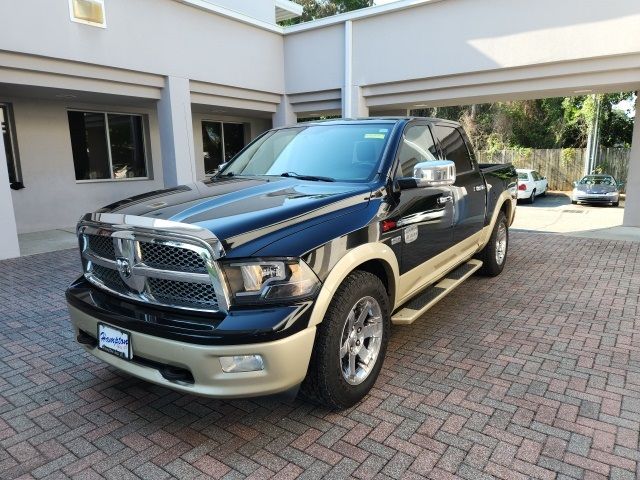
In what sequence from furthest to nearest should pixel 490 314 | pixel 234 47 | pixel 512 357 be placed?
1. pixel 234 47
2. pixel 490 314
3. pixel 512 357

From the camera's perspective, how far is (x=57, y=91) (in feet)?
29.0

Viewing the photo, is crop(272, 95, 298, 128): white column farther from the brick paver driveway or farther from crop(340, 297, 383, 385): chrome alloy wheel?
crop(340, 297, 383, 385): chrome alloy wheel

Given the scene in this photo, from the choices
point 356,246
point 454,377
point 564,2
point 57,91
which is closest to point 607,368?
point 454,377

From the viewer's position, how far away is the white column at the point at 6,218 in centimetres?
747

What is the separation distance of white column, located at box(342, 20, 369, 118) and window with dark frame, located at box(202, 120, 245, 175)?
4021mm

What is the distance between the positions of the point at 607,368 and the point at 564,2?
7.95m

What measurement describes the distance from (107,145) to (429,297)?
32.7 ft

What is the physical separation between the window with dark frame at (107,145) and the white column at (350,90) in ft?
17.8

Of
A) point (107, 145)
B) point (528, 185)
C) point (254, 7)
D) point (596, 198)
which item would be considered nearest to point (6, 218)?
point (107, 145)

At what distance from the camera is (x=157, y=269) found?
2627mm

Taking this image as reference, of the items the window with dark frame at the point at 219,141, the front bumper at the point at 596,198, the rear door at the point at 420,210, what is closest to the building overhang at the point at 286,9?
the window with dark frame at the point at 219,141

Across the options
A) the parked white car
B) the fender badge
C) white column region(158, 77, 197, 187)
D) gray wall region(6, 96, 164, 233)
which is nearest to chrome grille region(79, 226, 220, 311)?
the fender badge

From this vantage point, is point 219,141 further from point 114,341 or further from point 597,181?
point 597,181

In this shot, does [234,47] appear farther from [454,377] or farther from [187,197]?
[454,377]
